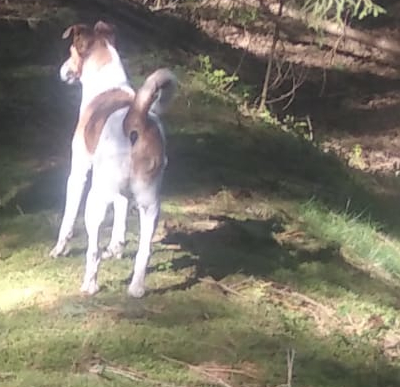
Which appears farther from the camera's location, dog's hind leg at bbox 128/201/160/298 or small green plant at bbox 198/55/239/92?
small green plant at bbox 198/55/239/92

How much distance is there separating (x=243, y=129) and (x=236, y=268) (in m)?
5.36

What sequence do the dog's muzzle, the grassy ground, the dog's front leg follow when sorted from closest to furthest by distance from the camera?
the grassy ground, the dog's front leg, the dog's muzzle

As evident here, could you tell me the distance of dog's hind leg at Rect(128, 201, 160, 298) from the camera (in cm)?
667

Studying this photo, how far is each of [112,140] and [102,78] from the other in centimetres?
73

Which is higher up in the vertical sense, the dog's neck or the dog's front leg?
the dog's neck

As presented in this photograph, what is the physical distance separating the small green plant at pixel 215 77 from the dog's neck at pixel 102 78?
7.25 metres

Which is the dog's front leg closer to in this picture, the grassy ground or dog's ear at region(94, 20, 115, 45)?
the grassy ground

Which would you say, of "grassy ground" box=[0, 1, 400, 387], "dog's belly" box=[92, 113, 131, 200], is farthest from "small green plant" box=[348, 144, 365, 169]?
"dog's belly" box=[92, 113, 131, 200]

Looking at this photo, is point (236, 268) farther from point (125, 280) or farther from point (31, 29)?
point (31, 29)

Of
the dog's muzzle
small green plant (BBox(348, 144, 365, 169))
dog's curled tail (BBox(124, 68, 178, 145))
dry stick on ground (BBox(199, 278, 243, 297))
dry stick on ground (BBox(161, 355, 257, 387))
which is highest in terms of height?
dog's curled tail (BBox(124, 68, 178, 145))

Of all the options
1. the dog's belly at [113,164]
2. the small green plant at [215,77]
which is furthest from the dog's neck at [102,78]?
the small green plant at [215,77]

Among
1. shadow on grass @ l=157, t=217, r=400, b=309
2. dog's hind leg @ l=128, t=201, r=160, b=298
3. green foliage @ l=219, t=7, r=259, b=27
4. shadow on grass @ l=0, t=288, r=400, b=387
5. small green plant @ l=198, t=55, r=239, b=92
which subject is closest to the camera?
shadow on grass @ l=0, t=288, r=400, b=387

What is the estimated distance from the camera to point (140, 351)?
6.49 metres

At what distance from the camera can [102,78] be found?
7.29 meters
